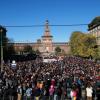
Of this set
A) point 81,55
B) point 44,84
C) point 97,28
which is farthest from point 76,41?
point 44,84

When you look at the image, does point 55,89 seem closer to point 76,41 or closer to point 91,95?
point 91,95

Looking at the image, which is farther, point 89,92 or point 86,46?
point 86,46

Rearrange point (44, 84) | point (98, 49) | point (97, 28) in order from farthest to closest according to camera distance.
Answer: point (97, 28) < point (98, 49) < point (44, 84)

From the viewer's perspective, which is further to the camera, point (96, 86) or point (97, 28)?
point (97, 28)

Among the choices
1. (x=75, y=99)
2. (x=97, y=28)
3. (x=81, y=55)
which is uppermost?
(x=97, y=28)

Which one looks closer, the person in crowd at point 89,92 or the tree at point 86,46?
the person in crowd at point 89,92

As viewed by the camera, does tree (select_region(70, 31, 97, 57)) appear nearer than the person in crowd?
No

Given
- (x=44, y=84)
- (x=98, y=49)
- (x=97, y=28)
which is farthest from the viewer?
(x=97, y=28)

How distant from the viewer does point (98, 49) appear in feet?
363

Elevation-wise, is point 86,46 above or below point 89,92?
above

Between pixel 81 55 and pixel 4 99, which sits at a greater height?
pixel 81 55

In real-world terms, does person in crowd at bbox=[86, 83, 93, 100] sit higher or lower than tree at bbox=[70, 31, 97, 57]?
lower

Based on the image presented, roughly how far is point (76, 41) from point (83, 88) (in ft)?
339

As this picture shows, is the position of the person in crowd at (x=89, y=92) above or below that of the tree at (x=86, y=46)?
below
